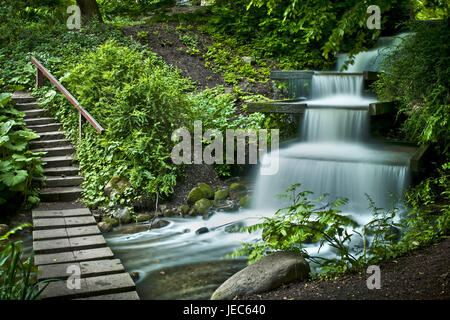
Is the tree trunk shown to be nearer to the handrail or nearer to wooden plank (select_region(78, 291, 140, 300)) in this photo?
the handrail

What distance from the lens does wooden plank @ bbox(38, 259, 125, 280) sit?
15.3 feet

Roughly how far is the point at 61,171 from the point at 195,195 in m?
2.49

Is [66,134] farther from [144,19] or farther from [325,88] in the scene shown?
[144,19]

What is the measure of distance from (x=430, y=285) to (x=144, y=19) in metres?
14.2

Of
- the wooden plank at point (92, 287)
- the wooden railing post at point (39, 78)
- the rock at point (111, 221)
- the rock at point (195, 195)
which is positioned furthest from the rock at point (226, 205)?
the wooden railing post at point (39, 78)

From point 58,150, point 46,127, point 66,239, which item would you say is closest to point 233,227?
point 66,239

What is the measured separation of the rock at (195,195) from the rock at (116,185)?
1051 mm

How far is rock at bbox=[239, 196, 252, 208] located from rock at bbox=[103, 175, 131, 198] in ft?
6.33

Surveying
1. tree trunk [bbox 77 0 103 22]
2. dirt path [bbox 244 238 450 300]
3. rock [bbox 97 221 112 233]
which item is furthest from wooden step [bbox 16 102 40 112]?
dirt path [bbox 244 238 450 300]

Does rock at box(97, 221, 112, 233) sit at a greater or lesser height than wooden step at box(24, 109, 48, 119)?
lesser

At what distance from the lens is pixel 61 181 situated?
7.90 meters

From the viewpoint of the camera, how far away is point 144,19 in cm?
1577

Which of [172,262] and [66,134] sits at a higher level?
[66,134]

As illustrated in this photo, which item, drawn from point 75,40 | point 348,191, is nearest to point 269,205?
point 348,191
